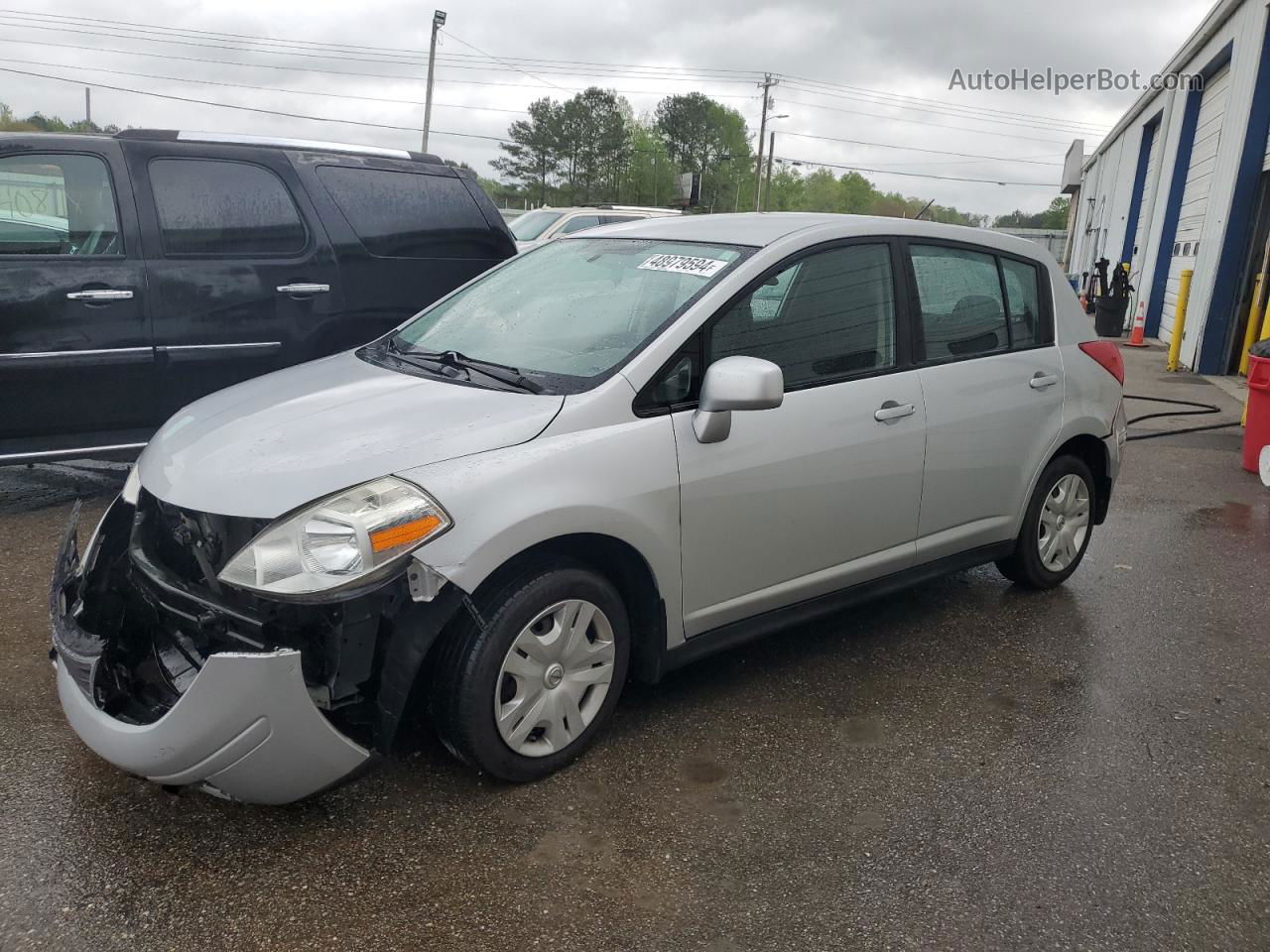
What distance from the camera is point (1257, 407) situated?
7.21 meters

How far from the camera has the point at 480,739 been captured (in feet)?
9.30

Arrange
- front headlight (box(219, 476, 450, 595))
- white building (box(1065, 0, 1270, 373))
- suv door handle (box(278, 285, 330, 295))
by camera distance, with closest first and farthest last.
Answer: front headlight (box(219, 476, 450, 595)) → suv door handle (box(278, 285, 330, 295)) → white building (box(1065, 0, 1270, 373))

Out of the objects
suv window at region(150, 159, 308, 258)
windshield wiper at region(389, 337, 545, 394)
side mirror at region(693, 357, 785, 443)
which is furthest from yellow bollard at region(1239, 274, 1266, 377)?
windshield wiper at region(389, 337, 545, 394)

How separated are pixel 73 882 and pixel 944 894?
2.17 metres

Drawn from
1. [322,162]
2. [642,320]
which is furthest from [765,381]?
[322,162]

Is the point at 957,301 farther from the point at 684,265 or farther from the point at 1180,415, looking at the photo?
the point at 1180,415

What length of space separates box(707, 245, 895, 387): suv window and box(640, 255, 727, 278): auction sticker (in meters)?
0.17

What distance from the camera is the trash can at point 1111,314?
1958 cm

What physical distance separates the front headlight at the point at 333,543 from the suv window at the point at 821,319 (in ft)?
3.93

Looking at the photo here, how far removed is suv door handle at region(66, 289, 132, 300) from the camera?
5.04 m

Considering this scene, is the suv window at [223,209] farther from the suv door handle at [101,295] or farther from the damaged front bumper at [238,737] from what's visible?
the damaged front bumper at [238,737]

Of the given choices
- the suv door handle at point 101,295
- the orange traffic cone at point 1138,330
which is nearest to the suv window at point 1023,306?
the suv door handle at point 101,295

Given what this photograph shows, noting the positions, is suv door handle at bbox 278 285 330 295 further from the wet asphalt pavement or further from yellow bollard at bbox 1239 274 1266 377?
yellow bollard at bbox 1239 274 1266 377

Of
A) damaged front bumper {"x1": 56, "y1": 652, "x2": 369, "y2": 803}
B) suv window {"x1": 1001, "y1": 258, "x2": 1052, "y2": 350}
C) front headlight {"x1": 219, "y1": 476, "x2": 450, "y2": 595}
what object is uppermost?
suv window {"x1": 1001, "y1": 258, "x2": 1052, "y2": 350}
